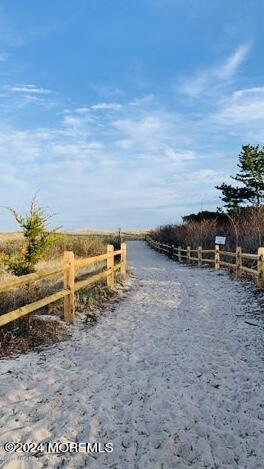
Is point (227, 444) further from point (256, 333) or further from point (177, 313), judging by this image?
point (177, 313)

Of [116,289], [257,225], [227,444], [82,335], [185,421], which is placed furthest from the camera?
[257,225]

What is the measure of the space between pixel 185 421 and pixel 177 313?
18.2 ft

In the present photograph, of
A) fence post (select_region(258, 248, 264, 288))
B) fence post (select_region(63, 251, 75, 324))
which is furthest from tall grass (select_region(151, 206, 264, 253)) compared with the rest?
fence post (select_region(63, 251, 75, 324))

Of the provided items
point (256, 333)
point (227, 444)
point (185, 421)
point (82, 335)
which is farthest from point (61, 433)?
point (256, 333)

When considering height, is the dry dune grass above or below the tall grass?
below

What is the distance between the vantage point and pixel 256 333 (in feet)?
26.4

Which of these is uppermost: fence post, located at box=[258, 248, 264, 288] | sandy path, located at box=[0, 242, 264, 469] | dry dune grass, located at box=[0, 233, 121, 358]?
fence post, located at box=[258, 248, 264, 288]

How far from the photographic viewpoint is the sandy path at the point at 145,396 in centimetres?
382

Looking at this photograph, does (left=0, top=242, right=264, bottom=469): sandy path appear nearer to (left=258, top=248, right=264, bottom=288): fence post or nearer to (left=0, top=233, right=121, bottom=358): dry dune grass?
(left=0, top=233, right=121, bottom=358): dry dune grass

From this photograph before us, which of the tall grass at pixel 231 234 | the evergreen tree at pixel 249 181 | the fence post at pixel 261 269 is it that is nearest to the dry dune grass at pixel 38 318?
the fence post at pixel 261 269

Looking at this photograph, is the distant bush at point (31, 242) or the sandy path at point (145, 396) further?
the distant bush at point (31, 242)

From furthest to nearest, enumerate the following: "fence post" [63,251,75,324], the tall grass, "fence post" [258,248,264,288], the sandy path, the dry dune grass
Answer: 1. the tall grass
2. "fence post" [258,248,264,288]
3. "fence post" [63,251,75,324]
4. the dry dune grass
5. the sandy path

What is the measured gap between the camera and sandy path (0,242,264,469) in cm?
382

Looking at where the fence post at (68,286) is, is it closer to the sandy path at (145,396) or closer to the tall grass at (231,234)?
the sandy path at (145,396)
